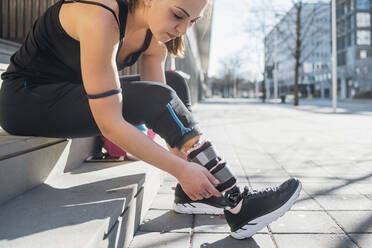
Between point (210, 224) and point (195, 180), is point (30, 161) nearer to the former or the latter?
point (195, 180)

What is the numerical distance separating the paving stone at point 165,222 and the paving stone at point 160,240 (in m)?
0.06

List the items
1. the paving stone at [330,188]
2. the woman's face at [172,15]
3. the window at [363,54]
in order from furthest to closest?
the window at [363,54], the paving stone at [330,188], the woman's face at [172,15]

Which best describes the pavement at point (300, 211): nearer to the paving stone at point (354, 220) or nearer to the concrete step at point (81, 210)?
the paving stone at point (354, 220)

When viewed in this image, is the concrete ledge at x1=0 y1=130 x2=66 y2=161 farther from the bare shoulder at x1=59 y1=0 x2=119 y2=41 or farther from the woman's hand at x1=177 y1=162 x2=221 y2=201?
the woman's hand at x1=177 y1=162 x2=221 y2=201

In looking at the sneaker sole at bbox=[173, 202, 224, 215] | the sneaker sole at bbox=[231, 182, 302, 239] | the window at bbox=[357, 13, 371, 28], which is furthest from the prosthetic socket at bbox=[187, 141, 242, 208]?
the window at bbox=[357, 13, 371, 28]

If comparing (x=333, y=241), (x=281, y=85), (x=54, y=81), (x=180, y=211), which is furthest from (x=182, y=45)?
(x=281, y=85)

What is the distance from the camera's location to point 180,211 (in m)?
2.02

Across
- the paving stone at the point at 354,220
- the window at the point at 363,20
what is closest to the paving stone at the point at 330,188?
the paving stone at the point at 354,220

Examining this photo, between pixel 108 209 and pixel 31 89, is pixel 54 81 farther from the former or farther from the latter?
pixel 108 209

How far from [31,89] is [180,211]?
1115 millimetres

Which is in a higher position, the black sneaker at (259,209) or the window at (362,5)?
the window at (362,5)

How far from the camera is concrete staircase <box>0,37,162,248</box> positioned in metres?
1.18

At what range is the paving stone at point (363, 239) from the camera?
1.57m

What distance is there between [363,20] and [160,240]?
55.3 m
